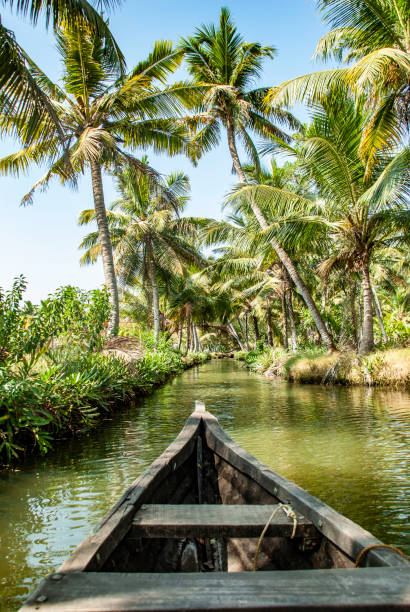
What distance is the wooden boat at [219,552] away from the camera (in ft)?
3.98

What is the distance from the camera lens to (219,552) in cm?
265

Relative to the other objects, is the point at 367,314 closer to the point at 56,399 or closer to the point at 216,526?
the point at 56,399

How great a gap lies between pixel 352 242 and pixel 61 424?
32.5 ft

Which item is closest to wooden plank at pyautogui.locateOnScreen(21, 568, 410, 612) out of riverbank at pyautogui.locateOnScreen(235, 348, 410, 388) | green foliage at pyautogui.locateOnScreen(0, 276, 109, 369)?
green foliage at pyautogui.locateOnScreen(0, 276, 109, 369)

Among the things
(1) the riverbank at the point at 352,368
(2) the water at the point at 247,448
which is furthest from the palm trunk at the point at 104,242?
(1) the riverbank at the point at 352,368

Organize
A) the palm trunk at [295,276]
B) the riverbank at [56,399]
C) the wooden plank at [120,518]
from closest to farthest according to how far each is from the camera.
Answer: the wooden plank at [120,518], the riverbank at [56,399], the palm trunk at [295,276]

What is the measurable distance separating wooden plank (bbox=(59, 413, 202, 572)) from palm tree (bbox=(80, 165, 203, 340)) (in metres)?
16.7

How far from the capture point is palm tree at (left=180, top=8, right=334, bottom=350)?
15.6m

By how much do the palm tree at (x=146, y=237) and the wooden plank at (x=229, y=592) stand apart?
59.3 ft

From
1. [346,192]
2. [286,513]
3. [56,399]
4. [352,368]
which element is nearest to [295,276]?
[346,192]

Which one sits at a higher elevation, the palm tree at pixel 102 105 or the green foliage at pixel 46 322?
the palm tree at pixel 102 105

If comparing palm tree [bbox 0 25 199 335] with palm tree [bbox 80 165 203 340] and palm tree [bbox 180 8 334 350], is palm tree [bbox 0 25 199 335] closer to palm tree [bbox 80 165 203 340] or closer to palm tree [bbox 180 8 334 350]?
palm tree [bbox 180 8 334 350]

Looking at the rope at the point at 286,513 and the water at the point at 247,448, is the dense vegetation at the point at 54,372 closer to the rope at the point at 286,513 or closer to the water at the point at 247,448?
the water at the point at 247,448

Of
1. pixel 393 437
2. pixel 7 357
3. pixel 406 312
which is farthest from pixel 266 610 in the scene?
pixel 406 312
